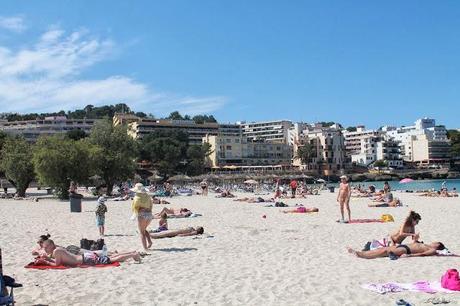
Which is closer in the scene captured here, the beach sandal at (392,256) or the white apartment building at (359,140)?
the beach sandal at (392,256)

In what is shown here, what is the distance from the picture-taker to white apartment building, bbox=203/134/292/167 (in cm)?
13525

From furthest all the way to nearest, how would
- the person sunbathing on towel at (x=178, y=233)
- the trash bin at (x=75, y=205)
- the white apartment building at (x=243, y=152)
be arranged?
the white apartment building at (x=243, y=152), the trash bin at (x=75, y=205), the person sunbathing on towel at (x=178, y=233)

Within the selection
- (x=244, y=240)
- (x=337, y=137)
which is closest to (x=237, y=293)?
(x=244, y=240)

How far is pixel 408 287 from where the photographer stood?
809 cm

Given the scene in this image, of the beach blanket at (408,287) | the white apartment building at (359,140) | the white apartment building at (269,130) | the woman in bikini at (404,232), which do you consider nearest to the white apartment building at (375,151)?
the white apartment building at (359,140)

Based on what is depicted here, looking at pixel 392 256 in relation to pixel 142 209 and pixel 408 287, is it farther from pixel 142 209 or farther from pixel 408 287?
pixel 142 209

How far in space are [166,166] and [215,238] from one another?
3873 inches

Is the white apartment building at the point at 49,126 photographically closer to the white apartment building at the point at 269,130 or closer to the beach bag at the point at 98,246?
the white apartment building at the point at 269,130

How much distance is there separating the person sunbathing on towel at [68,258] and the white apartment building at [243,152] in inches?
4849

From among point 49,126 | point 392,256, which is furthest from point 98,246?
point 49,126

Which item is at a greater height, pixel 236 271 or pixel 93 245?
pixel 93 245

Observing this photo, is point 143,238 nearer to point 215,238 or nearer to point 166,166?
point 215,238

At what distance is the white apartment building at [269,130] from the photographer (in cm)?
18270

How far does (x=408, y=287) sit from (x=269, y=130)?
183 m
